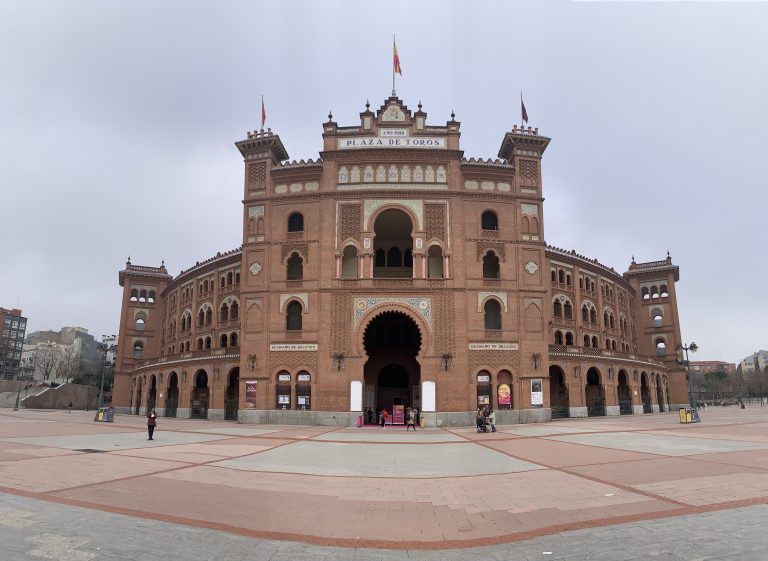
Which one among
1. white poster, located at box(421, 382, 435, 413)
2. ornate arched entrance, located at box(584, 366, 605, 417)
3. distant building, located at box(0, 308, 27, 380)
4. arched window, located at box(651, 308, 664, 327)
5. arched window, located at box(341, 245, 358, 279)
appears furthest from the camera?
distant building, located at box(0, 308, 27, 380)

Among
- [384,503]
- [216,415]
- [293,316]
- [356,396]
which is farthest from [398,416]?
[384,503]

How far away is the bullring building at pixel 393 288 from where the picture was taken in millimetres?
36656

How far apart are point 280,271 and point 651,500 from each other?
3155 centimetres

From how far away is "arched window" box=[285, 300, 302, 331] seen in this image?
38531 mm

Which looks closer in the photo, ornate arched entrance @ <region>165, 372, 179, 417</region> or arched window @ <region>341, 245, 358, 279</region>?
arched window @ <region>341, 245, 358, 279</region>

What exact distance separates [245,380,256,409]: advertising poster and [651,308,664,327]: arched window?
51.3 m

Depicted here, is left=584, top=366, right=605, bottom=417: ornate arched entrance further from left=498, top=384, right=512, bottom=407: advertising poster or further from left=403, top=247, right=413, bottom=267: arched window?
left=403, top=247, right=413, bottom=267: arched window

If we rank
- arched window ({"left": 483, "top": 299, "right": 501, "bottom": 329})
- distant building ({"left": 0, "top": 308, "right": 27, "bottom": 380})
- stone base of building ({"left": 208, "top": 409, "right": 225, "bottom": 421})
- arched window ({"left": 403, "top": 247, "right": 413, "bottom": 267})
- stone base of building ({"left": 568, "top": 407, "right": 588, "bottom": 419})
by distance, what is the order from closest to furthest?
arched window ({"left": 483, "top": 299, "right": 501, "bottom": 329})
stone base of building ({"left": 208, "top": 409, "right": 225, "bottom": 421})
stone base of building ({"left": 568, "top": 407, "right": 588, "bottom": 419})
arched window ({"left": 403, "top": 247, "right": 413, "bottom": 267})
distant building ({"left": 0, "top": 308, "right": 27, "bottom": 380})

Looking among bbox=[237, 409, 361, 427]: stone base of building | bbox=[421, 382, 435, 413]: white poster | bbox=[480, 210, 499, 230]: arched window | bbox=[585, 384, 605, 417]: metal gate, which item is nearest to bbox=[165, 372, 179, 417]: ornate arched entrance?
bbox=[237, 409, 361, 427]: stone base of building

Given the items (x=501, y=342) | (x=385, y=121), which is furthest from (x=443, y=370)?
(x=385, y=121)

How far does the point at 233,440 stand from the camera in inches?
996

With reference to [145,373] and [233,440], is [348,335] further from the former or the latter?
[145,373]

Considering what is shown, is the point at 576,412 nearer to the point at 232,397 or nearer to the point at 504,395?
the point at 504,395

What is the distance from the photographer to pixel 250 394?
37250 millimetres
